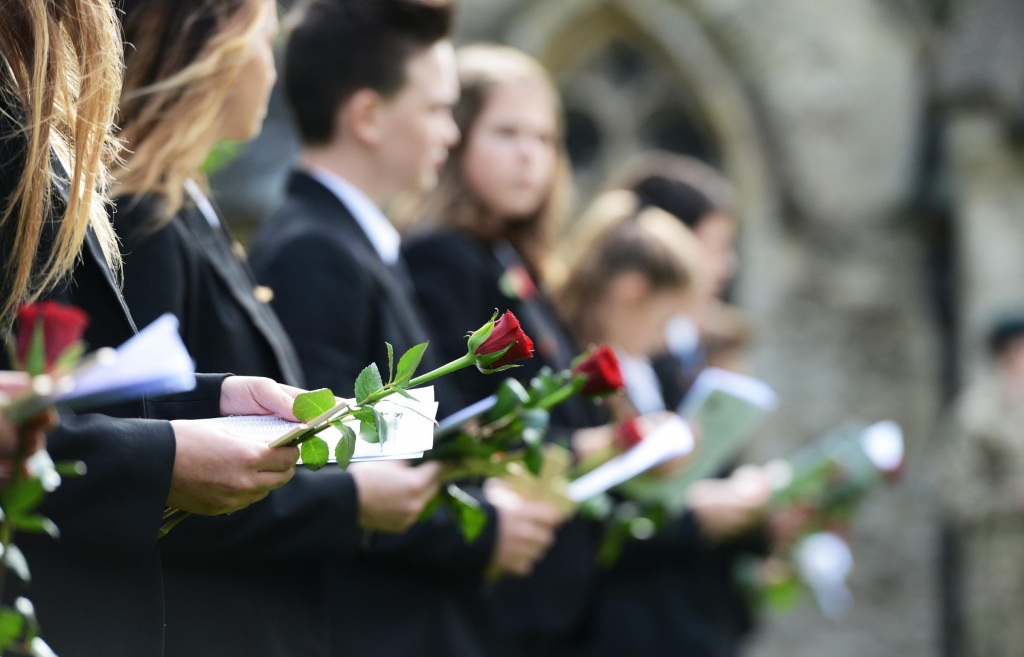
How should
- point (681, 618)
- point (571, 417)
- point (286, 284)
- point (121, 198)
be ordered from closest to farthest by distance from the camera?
1. point (121, 198)
2. point (286, 284)
3. point (571, 417)
4. point (681, 618)

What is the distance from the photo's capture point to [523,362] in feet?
11.3

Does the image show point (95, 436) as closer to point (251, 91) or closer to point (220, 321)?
point (220, 321)

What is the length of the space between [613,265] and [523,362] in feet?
3.27

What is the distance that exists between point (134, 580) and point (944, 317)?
26.9 ft

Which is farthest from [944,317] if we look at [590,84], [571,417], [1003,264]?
[571,417]

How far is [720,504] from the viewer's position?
4465 mm

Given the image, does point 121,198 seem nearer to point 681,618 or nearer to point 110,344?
point 110,344

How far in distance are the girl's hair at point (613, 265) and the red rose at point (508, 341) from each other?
2.67 meters

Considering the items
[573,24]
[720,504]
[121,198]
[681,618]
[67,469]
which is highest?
[573,24]

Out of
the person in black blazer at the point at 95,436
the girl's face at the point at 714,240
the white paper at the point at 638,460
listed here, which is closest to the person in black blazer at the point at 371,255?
the white paper at the point at 638,460

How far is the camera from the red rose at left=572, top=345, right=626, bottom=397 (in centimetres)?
220

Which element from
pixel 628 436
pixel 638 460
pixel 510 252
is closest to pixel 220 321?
pixel 638 460

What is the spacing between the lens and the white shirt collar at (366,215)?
290 centimetres

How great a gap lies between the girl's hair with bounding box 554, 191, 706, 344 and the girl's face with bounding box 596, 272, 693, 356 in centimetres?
2
